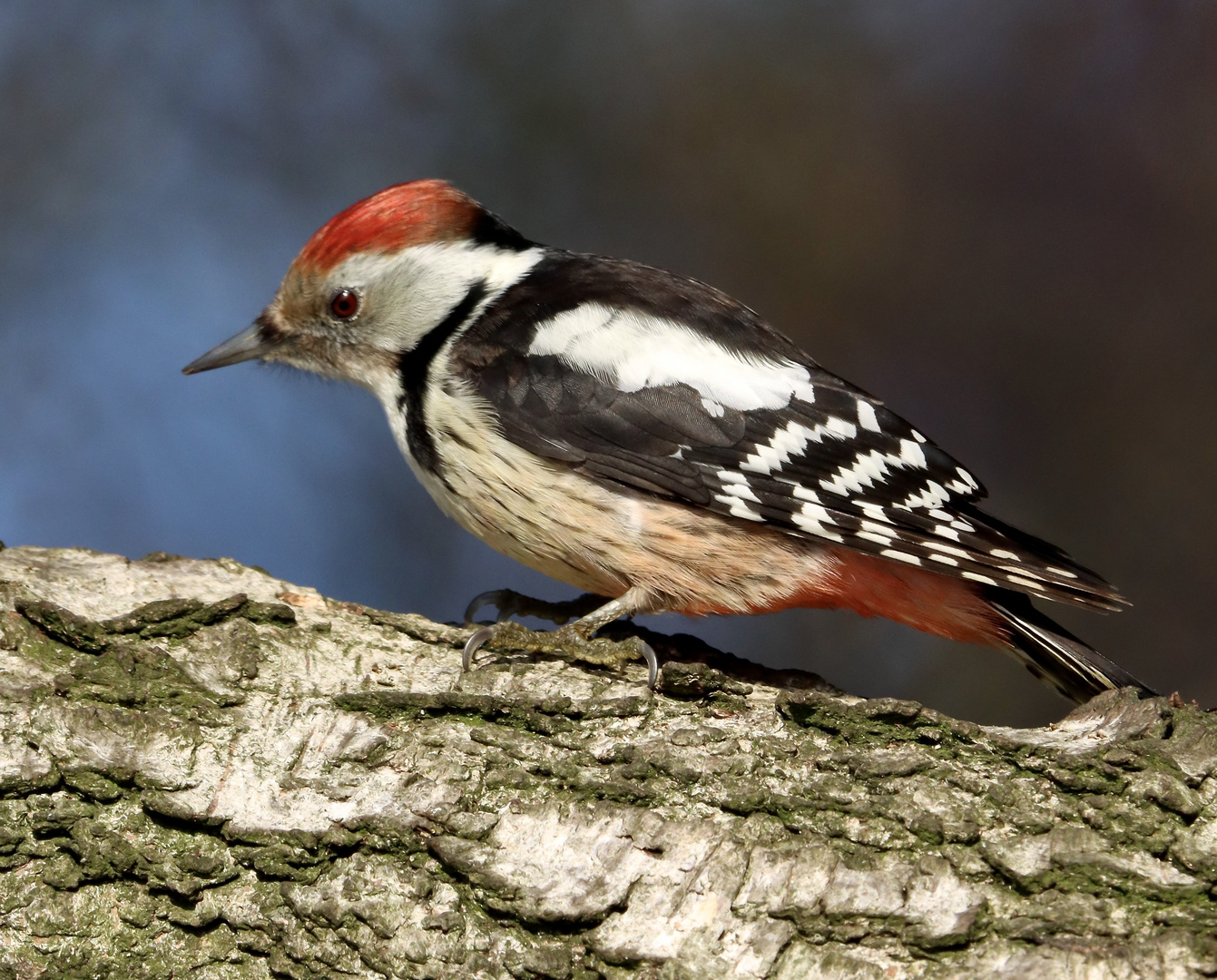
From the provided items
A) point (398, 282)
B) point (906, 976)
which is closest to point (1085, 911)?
point (906, 976)

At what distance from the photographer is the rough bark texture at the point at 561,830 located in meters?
1.74

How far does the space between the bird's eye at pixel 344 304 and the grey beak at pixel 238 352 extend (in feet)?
0.92

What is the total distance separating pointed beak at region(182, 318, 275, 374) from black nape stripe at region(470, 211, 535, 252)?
745 mm

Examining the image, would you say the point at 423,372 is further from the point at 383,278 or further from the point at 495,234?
the point at 495,234

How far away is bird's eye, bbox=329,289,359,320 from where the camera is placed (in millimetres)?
3111

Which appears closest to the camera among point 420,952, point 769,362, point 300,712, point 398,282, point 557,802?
point 420,952

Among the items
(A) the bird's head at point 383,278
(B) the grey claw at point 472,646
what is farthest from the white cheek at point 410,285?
(B) the grey claw at point 472,646

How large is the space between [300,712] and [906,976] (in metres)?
1.26

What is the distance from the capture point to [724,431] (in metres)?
2.66

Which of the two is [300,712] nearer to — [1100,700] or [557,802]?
[557,802]

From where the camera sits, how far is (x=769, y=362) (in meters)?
2.83

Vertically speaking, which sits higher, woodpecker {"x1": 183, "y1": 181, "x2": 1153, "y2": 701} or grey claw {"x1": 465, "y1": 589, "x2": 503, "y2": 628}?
woodpecker {"x1": 183, "y1": 181, "x2": 1153, "y2": 701}

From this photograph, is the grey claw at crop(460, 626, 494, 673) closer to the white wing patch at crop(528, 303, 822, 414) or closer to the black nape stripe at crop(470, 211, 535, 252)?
the white wing patch at crop(528, 303, 822, 414)

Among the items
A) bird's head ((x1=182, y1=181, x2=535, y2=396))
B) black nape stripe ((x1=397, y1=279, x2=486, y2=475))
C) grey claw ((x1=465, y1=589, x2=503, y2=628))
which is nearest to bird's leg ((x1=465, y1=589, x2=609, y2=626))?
grey claw ((x1=465, y1=589, x2=503, y2=628))
